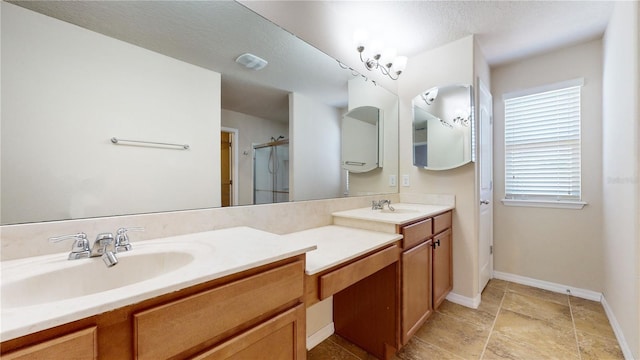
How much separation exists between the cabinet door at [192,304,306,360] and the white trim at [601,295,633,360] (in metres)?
2.02

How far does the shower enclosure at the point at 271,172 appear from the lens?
146cm

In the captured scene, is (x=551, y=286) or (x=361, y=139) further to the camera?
(x=551, y=286)

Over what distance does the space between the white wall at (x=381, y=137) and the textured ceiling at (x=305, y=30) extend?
12 cm

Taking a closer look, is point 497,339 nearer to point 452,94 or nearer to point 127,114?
point 452,94

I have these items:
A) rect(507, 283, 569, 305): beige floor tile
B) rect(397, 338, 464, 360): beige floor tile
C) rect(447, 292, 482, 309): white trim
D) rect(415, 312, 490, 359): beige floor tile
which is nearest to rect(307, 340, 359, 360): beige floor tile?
rect(397, 338, 464, 360): beige floor tile

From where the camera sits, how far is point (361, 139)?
7.30ft

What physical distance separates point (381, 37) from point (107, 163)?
2.13m

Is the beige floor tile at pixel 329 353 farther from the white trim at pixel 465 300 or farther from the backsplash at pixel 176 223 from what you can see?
the white trim at pixel 465 300

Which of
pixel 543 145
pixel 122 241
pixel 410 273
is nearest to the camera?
pixel 122 241

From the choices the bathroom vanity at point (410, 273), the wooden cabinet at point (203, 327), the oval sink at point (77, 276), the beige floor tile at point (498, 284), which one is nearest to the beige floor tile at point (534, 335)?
the bathroom vanity at point (410, 273)

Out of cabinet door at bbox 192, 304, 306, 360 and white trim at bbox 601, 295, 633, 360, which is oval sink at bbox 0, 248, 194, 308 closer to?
cabinet door at bbox 192, 304, 306, 360

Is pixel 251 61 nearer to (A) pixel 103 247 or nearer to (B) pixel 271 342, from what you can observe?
(A) pixel 103 247

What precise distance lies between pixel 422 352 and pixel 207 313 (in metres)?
1.56

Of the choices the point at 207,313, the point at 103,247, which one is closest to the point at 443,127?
the point at 207,313
